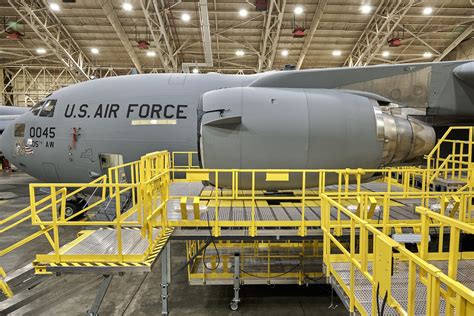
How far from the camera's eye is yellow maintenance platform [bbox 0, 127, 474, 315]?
3.85 m

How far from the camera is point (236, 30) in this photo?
24.3 meters

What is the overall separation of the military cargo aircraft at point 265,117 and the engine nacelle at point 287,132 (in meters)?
0.02

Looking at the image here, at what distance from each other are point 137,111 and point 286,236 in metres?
6.47

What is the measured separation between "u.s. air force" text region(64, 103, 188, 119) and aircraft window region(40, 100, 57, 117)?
4.20ft

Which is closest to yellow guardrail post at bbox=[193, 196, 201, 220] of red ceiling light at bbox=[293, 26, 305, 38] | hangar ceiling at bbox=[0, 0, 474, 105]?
hangar ceiling at bbox=[0, 0, 474, 105]

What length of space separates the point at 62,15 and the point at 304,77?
22.2 m

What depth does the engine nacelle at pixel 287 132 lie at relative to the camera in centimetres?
704

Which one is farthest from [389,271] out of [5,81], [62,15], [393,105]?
[5,81]

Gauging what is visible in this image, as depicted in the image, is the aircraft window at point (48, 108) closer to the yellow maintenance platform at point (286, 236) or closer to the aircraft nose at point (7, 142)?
the aircraft nose at point (7, 142)

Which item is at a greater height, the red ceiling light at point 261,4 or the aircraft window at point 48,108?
the red ceiling light at point 261,4

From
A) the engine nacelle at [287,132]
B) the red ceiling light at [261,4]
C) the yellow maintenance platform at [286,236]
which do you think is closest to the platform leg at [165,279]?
the yellow maintenance platform at [286,236]

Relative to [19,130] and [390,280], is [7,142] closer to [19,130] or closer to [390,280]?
[19,130]

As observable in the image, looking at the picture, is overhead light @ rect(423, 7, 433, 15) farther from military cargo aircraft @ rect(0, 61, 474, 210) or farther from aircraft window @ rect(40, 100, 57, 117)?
aircraft window @ rect(40, 100, 57, 117)

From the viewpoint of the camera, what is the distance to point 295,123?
706 cm
